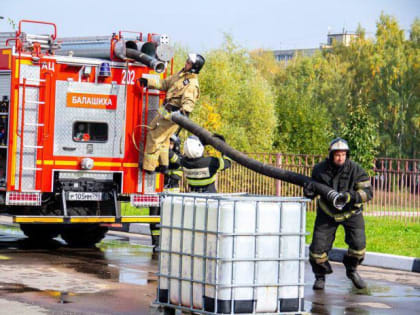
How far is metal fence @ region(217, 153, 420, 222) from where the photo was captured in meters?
17.5

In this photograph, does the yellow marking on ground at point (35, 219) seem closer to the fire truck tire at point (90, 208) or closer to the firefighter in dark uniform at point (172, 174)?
the fire truck tire at point (90, 208)

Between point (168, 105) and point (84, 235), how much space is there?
2.71 m

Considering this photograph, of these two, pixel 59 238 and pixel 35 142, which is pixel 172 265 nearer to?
pixel 35 142

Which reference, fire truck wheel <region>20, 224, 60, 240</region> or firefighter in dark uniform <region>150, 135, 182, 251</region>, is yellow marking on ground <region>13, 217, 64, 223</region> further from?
fire truck wheel <region>20, 224, 60, 240</region>

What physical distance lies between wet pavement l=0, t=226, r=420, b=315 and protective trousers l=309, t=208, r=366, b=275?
31 centimetres

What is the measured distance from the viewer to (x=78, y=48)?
1276cm

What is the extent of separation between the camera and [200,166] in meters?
10.6

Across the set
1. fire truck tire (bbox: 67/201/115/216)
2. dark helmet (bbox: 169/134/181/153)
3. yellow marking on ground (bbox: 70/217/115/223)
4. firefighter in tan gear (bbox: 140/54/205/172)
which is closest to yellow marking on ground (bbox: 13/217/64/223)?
yellow marking on ground (bbox: 70/217/115/223)

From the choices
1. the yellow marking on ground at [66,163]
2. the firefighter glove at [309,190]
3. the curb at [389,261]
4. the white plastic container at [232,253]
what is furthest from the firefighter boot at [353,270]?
the yellow marking on ground at [66,163]

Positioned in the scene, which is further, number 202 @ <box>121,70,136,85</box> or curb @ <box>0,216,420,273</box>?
number 202 @ <box>121,70,136,85</box>

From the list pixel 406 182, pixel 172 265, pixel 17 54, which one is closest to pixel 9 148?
pixel 17 54

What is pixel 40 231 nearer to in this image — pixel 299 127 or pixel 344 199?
pixel 344 199

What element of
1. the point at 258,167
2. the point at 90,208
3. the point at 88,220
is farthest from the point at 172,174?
the point at 258,167

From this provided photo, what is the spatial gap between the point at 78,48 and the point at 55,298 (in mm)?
5476
